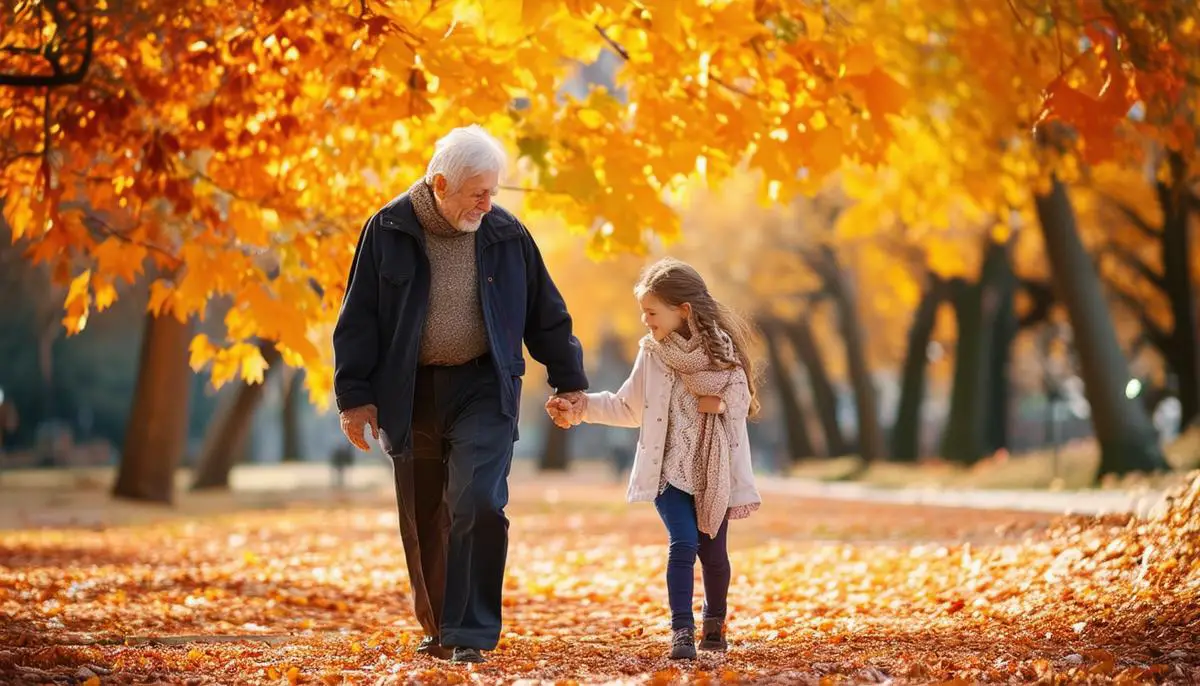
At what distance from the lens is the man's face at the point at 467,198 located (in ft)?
20.3

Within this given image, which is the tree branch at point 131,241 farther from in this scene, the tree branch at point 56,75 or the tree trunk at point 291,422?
the tree trunk at point 291,422

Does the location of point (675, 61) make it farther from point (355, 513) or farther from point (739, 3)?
point (355, 513)

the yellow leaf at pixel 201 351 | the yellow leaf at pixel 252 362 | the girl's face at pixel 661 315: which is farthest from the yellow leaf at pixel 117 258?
the girl's face at pixel 661 315

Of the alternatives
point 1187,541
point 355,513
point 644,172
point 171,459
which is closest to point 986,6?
point 644,172

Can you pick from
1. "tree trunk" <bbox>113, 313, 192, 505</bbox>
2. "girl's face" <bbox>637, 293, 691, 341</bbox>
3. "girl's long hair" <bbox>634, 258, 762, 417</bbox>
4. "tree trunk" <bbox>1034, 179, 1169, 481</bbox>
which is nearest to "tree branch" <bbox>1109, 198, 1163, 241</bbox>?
"tree trunk" <bbox>1034, 179, 1169, 481</bbox>

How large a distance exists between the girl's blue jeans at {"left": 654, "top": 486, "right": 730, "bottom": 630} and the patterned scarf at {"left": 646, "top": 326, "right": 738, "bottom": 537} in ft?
0.22

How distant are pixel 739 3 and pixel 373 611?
13.8 feet

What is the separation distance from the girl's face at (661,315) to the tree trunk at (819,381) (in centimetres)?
3137

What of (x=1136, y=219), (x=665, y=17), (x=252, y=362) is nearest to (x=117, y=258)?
(x=252, y=362)

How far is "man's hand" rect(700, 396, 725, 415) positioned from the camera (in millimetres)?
6574

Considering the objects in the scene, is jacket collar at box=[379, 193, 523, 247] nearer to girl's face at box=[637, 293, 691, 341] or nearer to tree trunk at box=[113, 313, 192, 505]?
girl's face at box=[637, 293, 691, 341]

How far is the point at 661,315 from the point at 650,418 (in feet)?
1.42

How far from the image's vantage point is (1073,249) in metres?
19.5

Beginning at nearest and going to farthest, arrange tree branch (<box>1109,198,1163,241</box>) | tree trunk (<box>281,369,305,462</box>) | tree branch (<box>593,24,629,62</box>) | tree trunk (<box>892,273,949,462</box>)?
1. tree branch (<box>593,24,629,62</box>)
2. tree branch (<box>1109,198,1163,241</box>)
3. tree trunk (<box>892,273,949,462</box>)
4. tree trunk (<box>281,369,305,462</box>)
